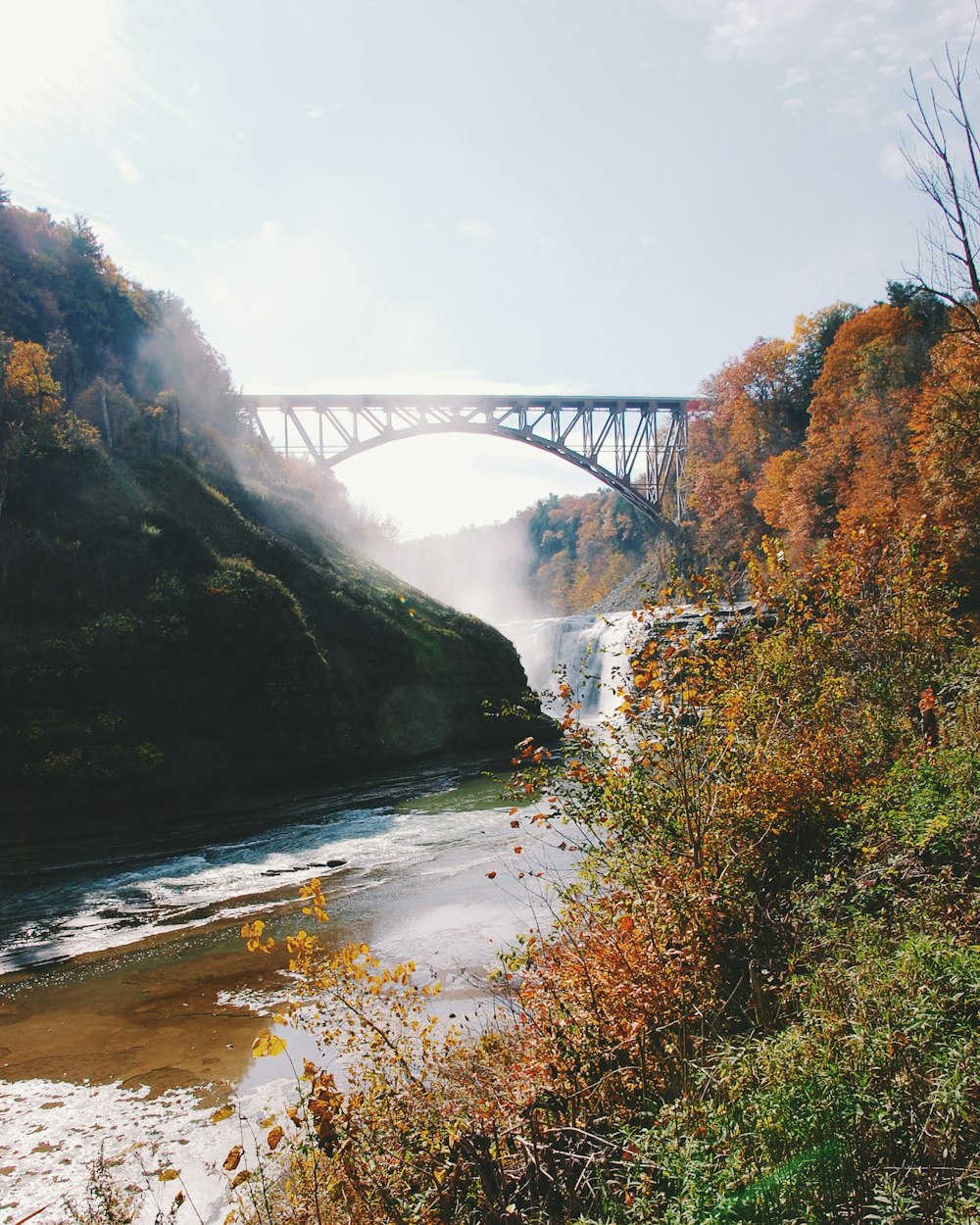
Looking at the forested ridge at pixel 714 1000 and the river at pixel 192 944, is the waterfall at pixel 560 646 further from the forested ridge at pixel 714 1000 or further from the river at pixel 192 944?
the forested ridge at pixel 714 1000

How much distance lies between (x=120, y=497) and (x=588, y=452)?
27.1 m

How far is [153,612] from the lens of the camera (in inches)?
763

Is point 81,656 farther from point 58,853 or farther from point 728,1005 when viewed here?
point 728,1005

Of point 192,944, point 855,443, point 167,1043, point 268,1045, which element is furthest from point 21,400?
point 855,443

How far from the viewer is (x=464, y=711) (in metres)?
26.7

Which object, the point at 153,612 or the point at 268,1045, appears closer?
the point at 268,1045

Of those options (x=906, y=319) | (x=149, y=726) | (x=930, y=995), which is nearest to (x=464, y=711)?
(x=149, y=726)

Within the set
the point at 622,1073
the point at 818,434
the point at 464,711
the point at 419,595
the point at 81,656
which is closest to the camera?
the point at 622,1073

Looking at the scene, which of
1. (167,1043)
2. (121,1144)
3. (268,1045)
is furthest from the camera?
(167,1043)

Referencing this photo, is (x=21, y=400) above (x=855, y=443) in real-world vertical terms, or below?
above

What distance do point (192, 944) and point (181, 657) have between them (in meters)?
11.1

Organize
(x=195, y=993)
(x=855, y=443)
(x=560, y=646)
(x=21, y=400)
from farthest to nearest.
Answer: (x=560, y=646)
(x=855, y=443)
(x=21, y=400)
(x=195, y=993)

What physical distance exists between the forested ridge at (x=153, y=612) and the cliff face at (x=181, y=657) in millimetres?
49

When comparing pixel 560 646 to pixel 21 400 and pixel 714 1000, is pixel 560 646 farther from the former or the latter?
pixel 714 1000
